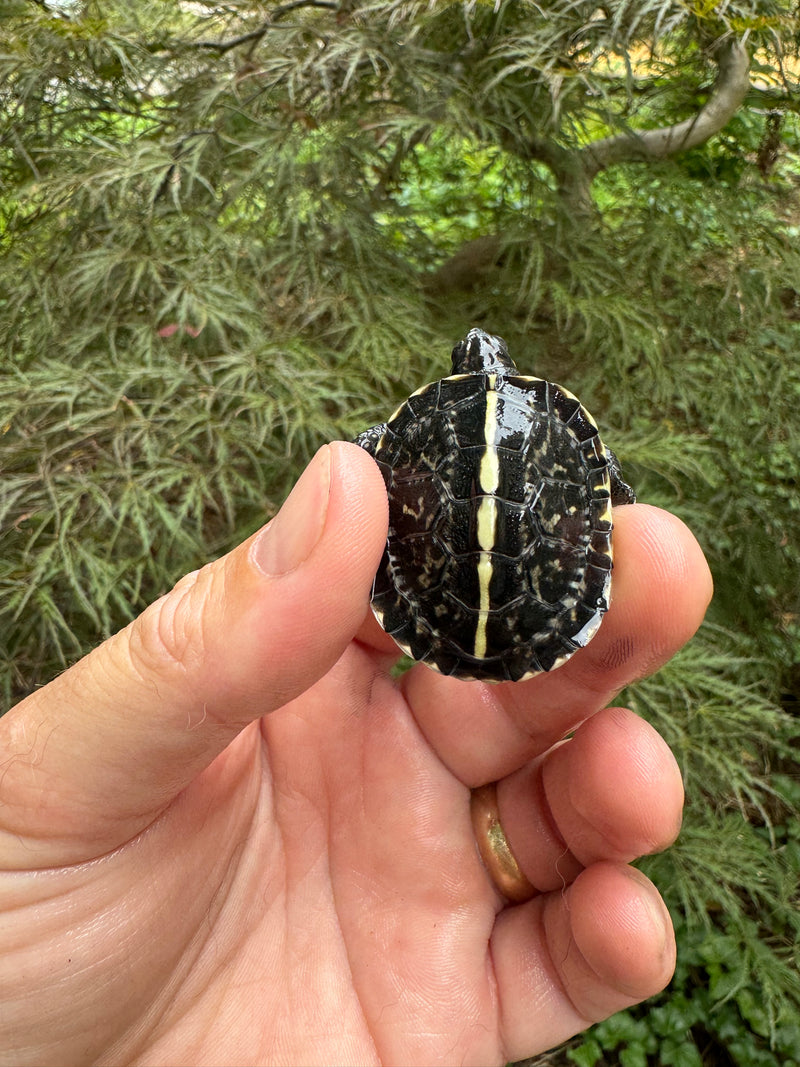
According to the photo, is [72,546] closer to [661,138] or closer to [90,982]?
[90,982]

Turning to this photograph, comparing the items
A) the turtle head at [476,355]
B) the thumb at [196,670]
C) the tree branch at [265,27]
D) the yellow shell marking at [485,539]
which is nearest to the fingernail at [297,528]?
the thumb at [196,670]

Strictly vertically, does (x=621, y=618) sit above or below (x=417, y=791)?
above

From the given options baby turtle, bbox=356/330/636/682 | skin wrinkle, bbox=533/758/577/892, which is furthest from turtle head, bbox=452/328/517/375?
skin wrinkle, bbox=533/758/577/892

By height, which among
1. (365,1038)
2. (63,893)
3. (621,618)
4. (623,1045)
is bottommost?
(623,1045)

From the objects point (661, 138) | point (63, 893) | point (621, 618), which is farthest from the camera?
point (661, 138)

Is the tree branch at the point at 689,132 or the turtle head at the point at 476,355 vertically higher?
the tree branch at the point at 689,132

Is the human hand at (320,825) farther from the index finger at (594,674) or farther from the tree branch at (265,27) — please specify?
the tree branch at (265,27)

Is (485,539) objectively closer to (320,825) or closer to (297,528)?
(297,528)

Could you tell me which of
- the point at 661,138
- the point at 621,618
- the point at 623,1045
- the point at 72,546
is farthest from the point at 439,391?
the point at 623,1045
